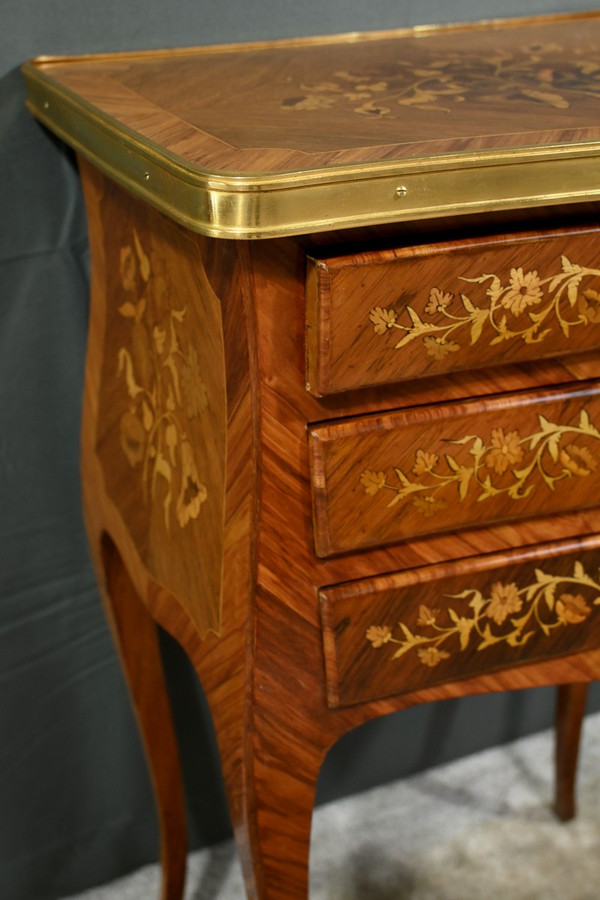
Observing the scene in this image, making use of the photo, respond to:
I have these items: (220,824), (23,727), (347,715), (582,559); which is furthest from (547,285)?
(220,824)

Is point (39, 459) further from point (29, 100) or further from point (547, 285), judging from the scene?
point (547, 285)

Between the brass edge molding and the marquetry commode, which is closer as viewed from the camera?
the marquetry commode

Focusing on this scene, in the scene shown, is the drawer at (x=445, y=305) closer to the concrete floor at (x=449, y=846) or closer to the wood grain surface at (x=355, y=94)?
the wood grain surface at (x=355, y=94)

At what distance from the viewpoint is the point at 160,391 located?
73cm

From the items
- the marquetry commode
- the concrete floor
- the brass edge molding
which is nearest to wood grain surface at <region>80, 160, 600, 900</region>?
the marquetry commode

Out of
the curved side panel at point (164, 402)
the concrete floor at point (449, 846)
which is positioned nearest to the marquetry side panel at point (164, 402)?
the curved side panel at point (164, 402)

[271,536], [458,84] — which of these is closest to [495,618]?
[271,536]

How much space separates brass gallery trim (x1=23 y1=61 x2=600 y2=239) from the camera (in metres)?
0.49

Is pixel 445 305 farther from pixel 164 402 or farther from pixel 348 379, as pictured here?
pixel 164 402

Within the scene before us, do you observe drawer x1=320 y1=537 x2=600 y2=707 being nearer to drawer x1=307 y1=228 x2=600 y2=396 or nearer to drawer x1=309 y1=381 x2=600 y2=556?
drawer x1=309 y1=381 x2=600 y2=556

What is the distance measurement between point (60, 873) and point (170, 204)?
0.88m

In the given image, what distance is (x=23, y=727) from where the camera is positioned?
106cm

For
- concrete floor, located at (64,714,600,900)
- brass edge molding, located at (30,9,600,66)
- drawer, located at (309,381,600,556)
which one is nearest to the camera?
drawer, located at (309,381,600,556)

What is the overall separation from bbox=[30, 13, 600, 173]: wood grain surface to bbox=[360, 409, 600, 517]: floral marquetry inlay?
181 mm
